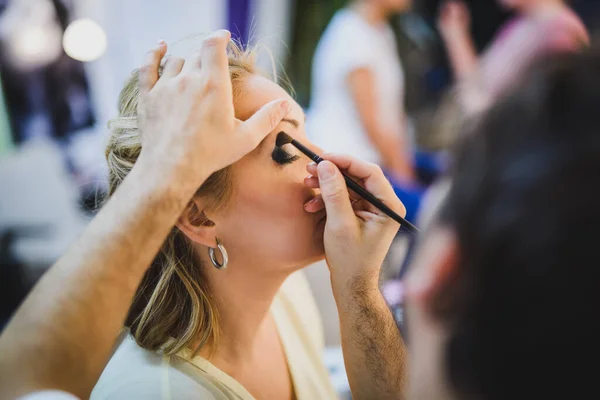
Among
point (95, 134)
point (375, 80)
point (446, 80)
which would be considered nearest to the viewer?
point (375, 80)

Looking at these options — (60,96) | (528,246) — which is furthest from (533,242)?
(60,96)

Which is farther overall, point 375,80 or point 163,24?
point 163,24

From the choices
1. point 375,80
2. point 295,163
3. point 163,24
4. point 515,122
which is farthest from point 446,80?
point 515,122

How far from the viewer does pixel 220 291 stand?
0.97 meters

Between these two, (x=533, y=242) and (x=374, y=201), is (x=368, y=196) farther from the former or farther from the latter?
(x=533, y=242)

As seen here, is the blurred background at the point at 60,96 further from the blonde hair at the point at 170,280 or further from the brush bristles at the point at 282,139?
the brush bristles at the point at 282,139

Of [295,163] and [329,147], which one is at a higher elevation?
[295,163]

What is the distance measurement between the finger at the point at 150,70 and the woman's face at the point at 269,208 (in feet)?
0.57

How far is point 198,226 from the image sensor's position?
0.91 meters

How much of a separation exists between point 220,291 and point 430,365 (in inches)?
21.7

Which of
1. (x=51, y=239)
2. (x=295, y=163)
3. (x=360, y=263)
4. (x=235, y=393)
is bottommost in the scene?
(x=51, y=239)

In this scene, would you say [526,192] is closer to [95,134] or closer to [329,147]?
[329,147]

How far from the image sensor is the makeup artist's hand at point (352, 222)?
2.72 feet

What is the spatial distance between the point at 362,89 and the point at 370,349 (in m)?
1.68
